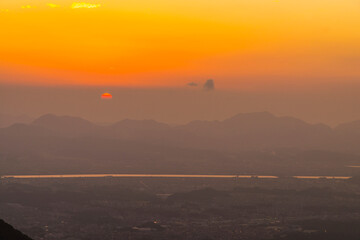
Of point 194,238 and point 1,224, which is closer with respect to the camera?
point 1,224

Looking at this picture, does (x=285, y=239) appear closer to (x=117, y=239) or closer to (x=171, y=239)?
(x=171, y=239)

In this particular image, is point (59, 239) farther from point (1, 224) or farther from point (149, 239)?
point (1, 224)

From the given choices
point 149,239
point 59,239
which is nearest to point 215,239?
point 149,239

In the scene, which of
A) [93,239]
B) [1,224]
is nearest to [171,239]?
[93,239]

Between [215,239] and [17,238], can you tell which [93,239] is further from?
[17,238]

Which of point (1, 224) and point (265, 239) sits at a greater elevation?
point (1, 224)

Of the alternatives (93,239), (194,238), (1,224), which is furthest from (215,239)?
(1,224)

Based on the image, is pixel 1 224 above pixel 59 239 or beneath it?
above

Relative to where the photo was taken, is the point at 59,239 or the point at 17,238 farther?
the point at 59,239
